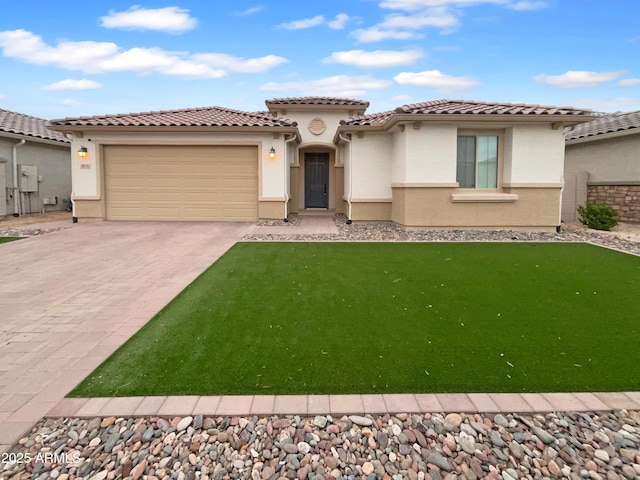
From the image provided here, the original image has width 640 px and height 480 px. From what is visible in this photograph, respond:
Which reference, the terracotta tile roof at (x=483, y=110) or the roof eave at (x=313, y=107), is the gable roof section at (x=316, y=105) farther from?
the terracotta tile roof at (x=483, y=110)

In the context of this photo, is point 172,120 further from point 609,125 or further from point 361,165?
point 609,125

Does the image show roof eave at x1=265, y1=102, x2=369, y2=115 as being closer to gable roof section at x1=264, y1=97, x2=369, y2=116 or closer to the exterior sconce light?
gable roof section at x1=264, y1=97, x2=369, y2=116

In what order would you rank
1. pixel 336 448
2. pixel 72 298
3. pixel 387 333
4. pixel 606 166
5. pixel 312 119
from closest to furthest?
pixel 336 448
pixel 387 333
pixel 72 298
pixel 606 166
pixel 312 119

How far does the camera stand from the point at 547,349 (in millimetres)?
3523

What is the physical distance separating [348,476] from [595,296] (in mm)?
4699

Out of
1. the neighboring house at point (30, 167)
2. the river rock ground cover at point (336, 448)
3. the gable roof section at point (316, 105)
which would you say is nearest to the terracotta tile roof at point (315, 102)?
the gable roof section at point (316, 105)

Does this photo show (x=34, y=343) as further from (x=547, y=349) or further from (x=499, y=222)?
(x=499, y=222)

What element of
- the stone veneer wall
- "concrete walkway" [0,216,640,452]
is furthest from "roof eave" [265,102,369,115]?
"concrete walkway" [0,216,640,452]

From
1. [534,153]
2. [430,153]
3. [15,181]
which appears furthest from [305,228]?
[15,181]

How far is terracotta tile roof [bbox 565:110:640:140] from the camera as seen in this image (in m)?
12.9

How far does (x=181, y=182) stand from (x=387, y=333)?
11236 mm

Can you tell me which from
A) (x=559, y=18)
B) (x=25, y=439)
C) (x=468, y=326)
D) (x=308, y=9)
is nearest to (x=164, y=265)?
(x=25, y=439)

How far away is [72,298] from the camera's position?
198 inches

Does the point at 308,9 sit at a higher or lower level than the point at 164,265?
higher
